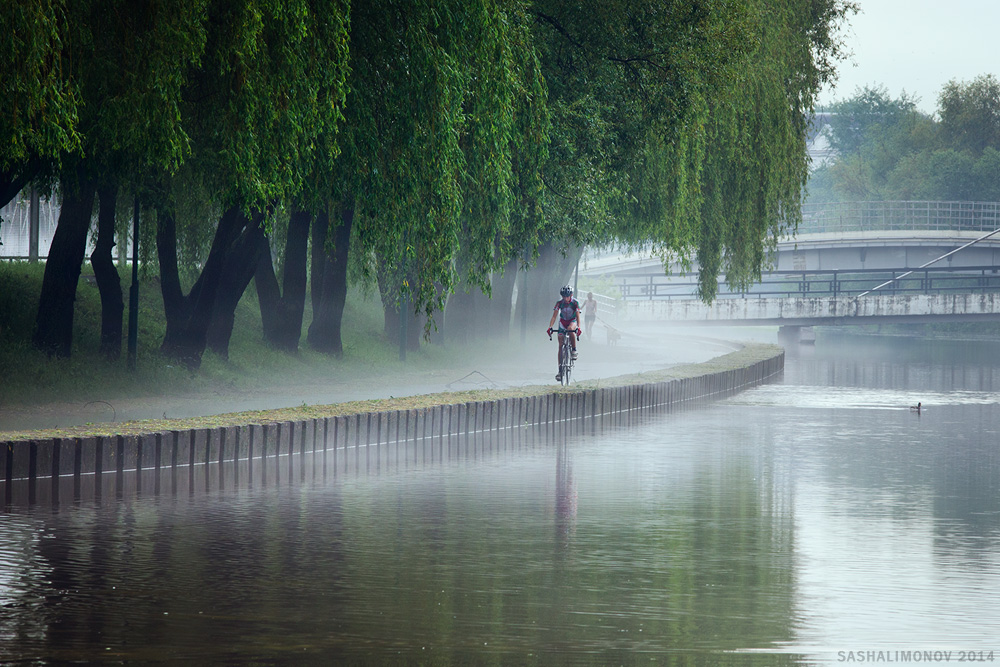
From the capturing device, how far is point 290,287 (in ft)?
93.9

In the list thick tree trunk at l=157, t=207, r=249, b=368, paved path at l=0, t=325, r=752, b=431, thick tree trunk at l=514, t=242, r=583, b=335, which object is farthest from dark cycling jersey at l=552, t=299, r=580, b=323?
thick tree trunk at l=514, t=242, r=583, b=335

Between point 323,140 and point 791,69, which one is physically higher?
point 791,69

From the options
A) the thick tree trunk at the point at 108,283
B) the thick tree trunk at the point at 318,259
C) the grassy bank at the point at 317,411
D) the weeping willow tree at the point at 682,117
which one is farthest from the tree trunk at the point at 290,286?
the grassy bank at the point at 317,411

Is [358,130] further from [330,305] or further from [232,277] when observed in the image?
[330,305]

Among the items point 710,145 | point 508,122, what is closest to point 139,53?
point 508,122

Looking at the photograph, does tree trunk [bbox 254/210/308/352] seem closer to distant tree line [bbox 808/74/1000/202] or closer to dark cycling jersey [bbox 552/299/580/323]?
dark cycling jersey [bbox 552/299/580/323]

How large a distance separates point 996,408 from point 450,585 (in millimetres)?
20283

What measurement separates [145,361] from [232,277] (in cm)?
221

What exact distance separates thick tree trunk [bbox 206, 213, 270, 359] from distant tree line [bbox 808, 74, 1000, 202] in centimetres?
7852

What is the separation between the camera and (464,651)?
7.12m

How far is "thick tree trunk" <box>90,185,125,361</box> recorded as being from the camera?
23.5m

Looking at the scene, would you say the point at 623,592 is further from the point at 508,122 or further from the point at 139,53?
the point at 508,122

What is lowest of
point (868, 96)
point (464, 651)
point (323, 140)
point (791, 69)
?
point (464, 651)

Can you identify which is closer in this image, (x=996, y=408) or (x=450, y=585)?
(x=450, y=585)
